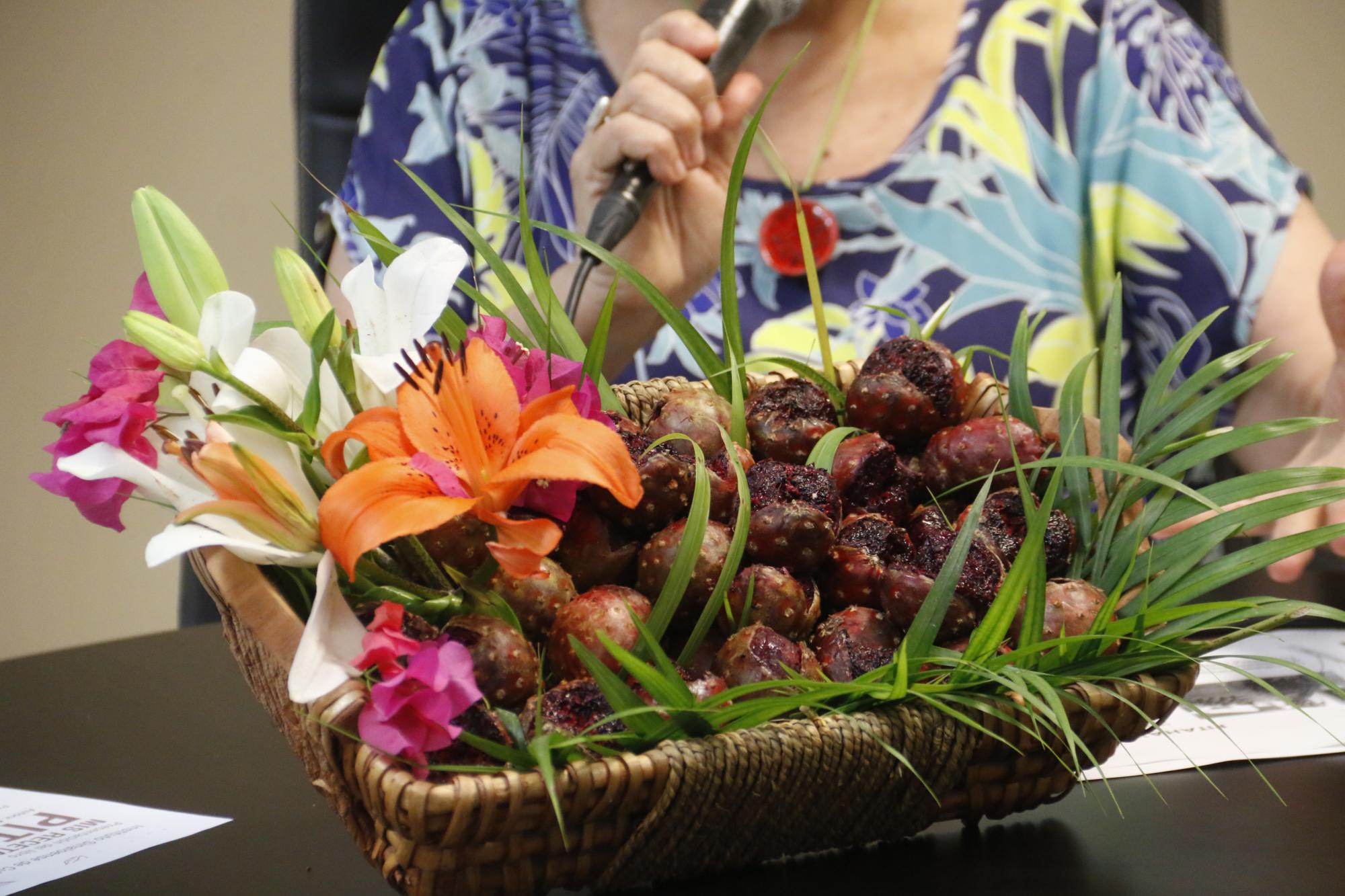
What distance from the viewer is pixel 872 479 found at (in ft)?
1.85

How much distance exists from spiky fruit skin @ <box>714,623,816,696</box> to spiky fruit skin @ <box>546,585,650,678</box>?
3cm

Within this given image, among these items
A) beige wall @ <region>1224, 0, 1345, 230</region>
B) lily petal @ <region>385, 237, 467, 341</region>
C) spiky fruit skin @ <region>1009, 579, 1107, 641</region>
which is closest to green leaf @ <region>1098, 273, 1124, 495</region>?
spiky fruit skin @ <region>1009, 579, 1107, 641</region>

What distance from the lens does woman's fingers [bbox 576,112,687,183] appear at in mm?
972

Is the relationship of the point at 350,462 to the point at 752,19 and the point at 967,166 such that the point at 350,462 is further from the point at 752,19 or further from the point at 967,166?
the point at 967,166

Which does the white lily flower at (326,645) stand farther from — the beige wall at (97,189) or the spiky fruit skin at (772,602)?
the beige wall at (97,189)

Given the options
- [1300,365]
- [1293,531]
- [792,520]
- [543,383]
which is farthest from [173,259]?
[1300,365]

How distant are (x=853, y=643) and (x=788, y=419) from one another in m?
0.15

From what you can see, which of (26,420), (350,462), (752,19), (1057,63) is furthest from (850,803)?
(26,420)

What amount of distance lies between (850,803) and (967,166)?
3.45 ft

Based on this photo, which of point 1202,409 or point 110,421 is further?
point 1202,409

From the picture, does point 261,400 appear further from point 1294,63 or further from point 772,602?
point 1294,63

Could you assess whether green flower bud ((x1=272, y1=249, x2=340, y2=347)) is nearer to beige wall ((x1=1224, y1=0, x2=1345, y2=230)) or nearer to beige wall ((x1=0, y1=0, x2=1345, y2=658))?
beige wall ((x1=0, y1=0, x2=1345, y2=658))

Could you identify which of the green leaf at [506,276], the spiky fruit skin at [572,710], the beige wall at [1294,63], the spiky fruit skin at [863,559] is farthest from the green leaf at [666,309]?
the beige wall at [1294,63]

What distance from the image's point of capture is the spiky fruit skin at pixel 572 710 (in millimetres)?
407
